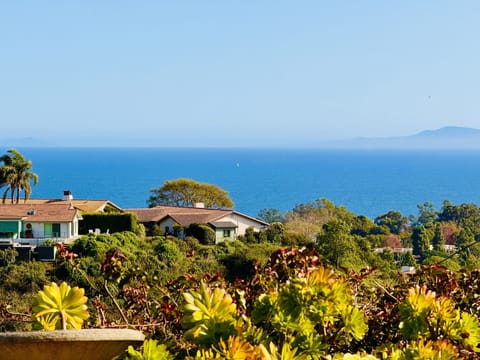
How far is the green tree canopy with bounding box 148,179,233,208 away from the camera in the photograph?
1649 inches

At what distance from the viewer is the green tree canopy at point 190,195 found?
41.9m

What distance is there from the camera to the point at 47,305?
1.85 metres

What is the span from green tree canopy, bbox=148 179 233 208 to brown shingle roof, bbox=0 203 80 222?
47.3 feet

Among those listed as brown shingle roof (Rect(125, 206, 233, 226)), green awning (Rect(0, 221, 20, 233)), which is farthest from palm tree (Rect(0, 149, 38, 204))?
brown shingle roof (Rect(125, 206, 233, 226))

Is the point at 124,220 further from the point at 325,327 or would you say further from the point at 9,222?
the point at 325,327

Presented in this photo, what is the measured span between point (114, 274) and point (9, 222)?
24.6 metres

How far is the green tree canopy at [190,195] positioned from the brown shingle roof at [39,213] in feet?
47.3

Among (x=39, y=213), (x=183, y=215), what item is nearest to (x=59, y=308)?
(x=39, y=213)

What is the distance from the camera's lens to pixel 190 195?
4203 centimetres

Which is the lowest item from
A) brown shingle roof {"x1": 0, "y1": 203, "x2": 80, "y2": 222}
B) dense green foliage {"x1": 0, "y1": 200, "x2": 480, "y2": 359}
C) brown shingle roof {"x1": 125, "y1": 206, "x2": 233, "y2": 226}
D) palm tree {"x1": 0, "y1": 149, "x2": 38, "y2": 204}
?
brown shingle roof {"x1": 125, "y1": 206, "x2": 233, "y2": 226}

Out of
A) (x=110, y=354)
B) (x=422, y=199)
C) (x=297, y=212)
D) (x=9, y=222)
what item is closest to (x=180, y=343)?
(x=110, y=354)

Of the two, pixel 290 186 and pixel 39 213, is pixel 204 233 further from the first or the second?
pixel 290 186

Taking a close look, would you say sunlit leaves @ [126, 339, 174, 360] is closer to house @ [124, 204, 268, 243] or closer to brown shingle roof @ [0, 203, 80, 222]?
brown shingle roof @ [0, 203, 80, 222]

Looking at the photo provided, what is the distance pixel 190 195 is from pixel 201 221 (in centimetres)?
1201
